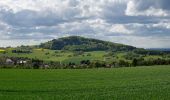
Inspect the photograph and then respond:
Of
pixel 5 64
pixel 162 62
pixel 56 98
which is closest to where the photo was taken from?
pixel 56 98

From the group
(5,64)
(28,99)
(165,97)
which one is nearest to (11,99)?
(28,99)

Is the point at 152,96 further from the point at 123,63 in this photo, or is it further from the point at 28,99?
the point at 123,63

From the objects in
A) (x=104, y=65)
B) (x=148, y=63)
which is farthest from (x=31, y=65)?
(x=148, y=63)

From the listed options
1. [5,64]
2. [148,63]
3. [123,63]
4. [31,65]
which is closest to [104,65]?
[123,63]

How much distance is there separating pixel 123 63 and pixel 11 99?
91.2m

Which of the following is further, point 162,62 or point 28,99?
point 162,62

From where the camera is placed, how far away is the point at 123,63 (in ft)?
393

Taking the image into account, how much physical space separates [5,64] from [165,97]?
8415cm

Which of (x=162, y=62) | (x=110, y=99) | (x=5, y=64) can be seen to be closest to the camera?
(x=110, y=99)

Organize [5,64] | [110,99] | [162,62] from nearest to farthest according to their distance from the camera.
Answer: [110,99] → [5,64] → [162,62]

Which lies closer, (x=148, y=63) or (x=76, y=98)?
(x=76, y=98)

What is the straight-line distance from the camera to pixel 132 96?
29984mm

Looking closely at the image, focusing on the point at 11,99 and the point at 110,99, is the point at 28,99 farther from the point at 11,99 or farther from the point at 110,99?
the point at 110,99

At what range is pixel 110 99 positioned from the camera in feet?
93.1
